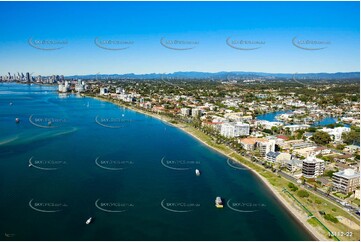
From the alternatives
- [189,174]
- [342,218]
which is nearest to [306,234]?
[342,218]

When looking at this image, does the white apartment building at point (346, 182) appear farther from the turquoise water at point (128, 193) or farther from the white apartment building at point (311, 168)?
the turquoise water at point (128, 193)

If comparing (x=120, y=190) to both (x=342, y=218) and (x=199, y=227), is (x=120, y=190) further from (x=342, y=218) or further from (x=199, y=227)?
(x=342, y=218)

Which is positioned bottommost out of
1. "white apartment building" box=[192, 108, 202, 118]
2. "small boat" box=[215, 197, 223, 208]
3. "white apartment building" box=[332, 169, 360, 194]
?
"small boat" box=[215, 197, 223, 208]

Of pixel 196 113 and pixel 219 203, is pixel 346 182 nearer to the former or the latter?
pixel 219 203

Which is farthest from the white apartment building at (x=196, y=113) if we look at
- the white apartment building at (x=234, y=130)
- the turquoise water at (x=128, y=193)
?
the turquoise water at (x=128, y=193)

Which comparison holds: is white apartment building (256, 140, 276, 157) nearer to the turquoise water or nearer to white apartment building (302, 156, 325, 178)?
the turquoise water

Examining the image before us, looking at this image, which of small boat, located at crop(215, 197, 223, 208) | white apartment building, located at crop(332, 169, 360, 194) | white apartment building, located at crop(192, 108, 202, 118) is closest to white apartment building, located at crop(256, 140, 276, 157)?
white apartment building, located at crop(332, 169, 360, 194)

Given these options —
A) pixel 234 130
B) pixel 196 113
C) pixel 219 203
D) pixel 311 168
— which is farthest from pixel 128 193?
pixel 196 113

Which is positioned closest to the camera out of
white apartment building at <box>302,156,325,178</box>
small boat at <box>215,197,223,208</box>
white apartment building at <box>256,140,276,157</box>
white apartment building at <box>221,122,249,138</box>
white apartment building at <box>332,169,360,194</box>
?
small boat at <box>215,197,223,208</box>
